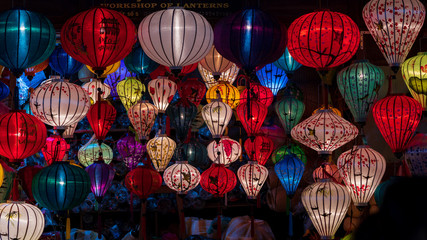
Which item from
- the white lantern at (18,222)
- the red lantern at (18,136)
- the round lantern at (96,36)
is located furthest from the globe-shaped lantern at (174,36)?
the white lantern at (18,222)

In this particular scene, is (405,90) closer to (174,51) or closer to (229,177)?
(229,177)

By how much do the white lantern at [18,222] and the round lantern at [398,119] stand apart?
2.17m

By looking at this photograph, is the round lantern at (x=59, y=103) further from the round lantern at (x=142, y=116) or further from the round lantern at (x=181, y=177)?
the round lantern at (x=181, y=177)

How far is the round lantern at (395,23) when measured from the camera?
3.26 meters

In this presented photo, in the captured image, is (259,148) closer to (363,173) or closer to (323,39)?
(363,173)

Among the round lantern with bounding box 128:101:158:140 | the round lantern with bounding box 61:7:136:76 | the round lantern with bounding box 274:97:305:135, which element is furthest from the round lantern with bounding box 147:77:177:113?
the round lantern with bounding box 61:7:136:76

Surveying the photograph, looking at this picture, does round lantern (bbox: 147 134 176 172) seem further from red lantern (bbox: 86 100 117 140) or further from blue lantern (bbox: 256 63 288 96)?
blue lantern (bbox: 256 63 288 96)

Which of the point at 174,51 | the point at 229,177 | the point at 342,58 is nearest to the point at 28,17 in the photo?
the point at 174,51

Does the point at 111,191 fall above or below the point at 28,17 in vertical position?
below

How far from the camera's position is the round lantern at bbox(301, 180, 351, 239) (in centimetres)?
374

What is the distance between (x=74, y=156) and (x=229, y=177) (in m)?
1.76

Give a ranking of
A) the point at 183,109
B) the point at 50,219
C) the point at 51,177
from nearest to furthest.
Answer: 1. the point at 51,177
2. the point at 183,109
3. the point at 50,219

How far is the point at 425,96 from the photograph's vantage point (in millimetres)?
3717

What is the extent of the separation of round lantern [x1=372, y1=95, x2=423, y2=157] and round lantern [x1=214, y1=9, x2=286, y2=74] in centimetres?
92
